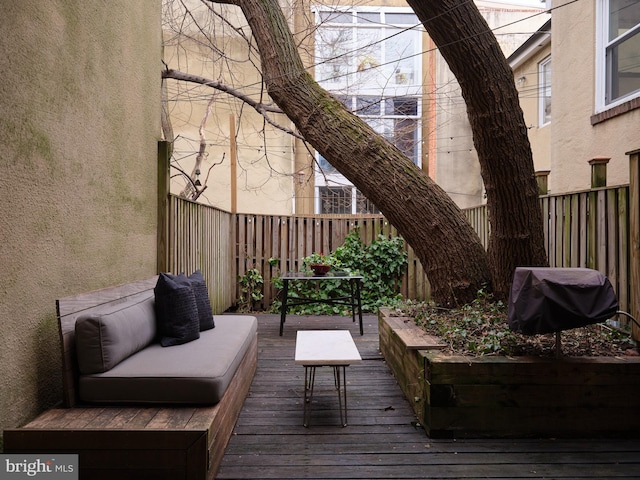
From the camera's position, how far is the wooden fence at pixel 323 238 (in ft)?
12.3

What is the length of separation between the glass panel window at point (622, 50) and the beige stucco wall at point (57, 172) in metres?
5.49

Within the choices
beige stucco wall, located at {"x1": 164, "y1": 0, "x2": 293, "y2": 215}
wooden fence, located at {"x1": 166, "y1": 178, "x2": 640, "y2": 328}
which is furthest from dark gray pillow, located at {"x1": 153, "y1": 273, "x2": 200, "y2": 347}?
beige stucco wall, located at {"x1": 164, "y1": 0, "x2": 293, "y2": 215}

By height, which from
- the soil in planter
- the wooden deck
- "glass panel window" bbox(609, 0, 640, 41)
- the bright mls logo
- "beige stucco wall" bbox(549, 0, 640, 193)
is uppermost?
"glass panel window" bbox(609, 0, 640, 41)

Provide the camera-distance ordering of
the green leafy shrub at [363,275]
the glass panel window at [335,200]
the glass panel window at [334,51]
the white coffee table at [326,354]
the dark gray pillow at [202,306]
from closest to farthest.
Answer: the white coffee table at [326,354] < the dark gray pillow at [202,306] < the green leafy shrub at [363,275] < the glass panel window at [334,51] < the glass panel window at [335,200]

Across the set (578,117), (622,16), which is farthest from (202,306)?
(622,16)

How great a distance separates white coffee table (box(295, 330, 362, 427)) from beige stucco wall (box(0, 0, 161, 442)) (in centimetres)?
151

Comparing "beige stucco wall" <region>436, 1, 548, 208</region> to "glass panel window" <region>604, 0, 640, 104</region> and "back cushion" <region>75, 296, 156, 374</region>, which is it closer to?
"glass panel window" <region>604, 0, 640, 104</region>

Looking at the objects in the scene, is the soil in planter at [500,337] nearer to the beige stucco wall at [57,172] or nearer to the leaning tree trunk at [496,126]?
the leaning tree trunk at [496,126]

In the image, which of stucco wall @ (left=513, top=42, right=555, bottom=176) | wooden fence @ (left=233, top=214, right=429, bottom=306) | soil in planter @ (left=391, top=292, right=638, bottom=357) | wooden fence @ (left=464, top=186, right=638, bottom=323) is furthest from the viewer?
stucco wall @ (left=513, top=42, right=555, bottom=176)

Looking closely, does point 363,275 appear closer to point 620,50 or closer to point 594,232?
point 594,232

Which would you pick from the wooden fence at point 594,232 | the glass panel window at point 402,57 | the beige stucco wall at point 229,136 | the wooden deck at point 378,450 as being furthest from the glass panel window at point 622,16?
the beige stucco wall at point 229,136

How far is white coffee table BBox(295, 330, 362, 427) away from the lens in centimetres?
292

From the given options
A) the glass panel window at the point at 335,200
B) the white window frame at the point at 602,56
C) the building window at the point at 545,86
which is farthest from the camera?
the glass panel window at the point at 335,200

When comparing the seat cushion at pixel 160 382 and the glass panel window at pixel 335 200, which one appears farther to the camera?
the glass panel window at pixel 335 200
